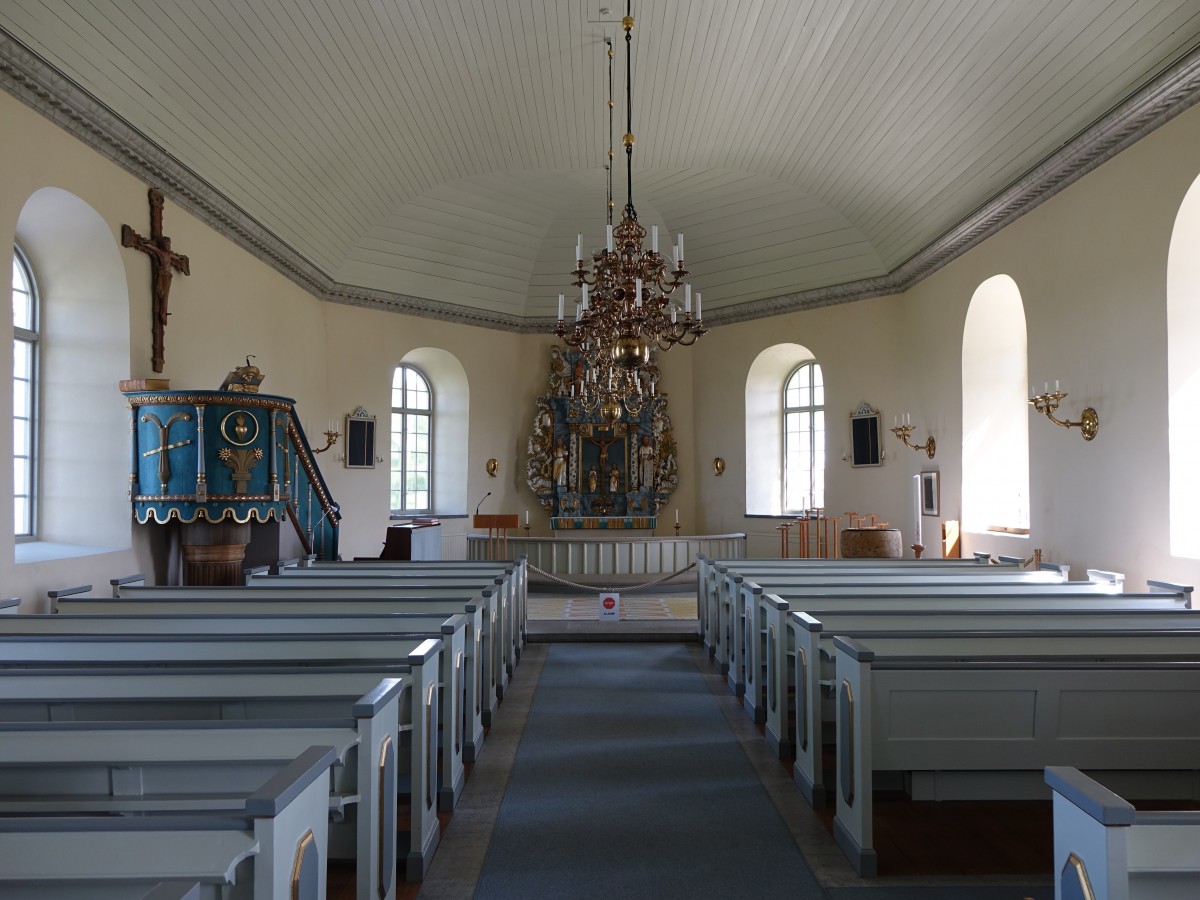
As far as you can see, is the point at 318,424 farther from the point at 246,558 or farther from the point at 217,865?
the point at 217,865

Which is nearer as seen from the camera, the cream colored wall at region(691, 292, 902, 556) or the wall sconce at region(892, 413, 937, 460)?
the wall sconce at region(892, 413, 937, 460)

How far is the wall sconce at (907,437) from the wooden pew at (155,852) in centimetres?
1138

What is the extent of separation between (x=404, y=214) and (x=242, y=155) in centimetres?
398

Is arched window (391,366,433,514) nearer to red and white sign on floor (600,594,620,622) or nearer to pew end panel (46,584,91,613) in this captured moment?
red and white sign on floor (600,594,620,622)

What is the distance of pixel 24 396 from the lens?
7.81m

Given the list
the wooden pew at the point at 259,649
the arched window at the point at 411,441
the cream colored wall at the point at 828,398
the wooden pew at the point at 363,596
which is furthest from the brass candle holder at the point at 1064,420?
the arched window at the point at 411,441

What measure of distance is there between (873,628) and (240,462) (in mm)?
5227

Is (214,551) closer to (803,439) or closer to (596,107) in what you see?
(596,107)

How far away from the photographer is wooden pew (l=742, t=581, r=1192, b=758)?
17.0ft

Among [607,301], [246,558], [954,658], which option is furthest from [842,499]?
[954,658]

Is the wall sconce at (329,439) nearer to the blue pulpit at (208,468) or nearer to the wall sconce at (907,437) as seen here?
the blue pulpit at (208,468)

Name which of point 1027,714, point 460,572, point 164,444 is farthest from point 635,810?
point 164,444

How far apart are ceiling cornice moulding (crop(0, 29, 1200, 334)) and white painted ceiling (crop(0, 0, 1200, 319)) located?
141 millimetres

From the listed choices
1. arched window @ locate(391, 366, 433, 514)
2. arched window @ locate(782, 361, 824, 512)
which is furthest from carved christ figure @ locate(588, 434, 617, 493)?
arched window @ locate(782, 361, 824, 512)
